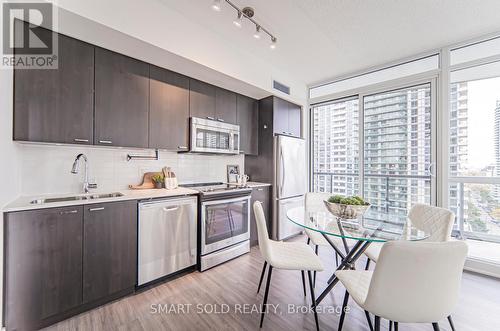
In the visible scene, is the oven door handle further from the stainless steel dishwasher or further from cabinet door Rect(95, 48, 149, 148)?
cabinet door Rect(95, 48, 149, 148)

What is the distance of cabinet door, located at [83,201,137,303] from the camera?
1776mm

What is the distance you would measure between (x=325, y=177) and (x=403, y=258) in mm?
3319

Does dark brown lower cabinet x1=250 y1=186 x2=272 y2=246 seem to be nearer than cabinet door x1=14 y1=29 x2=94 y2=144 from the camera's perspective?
No

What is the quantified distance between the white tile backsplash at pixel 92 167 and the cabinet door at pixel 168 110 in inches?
13.6

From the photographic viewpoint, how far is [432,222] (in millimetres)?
1854

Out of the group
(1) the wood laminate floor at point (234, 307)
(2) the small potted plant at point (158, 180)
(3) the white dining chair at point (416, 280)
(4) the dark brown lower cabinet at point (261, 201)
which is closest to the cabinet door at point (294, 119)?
(4) the dark brown lower cabinet at point (261, 201)

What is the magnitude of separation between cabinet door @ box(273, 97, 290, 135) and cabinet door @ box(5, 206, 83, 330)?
9.29ft

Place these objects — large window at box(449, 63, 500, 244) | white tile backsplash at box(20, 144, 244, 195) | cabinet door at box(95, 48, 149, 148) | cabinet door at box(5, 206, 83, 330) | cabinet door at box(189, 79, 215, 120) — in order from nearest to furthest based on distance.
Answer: cabinet door at box(5, 206, 83, 330), white tile backsplash at box(20, 144, 244, 195), cabinet door at box(95, 48, 149, 148), large window at box(449, 63, 500, 244), cabinet door at box(189, 79, 215, 120)

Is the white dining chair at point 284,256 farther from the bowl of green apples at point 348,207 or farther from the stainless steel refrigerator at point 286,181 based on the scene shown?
the stainless steel refrigerator at point 286,181

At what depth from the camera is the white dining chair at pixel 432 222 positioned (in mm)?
1695

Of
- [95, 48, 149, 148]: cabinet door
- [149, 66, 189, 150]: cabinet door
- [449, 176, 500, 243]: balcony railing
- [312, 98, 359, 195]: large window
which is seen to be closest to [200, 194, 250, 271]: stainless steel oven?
[149, 66, 189, 150]: cabinet door

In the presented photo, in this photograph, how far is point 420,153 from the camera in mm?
3018

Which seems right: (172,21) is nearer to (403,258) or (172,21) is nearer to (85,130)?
(85,130)

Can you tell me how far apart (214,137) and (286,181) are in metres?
1.43
